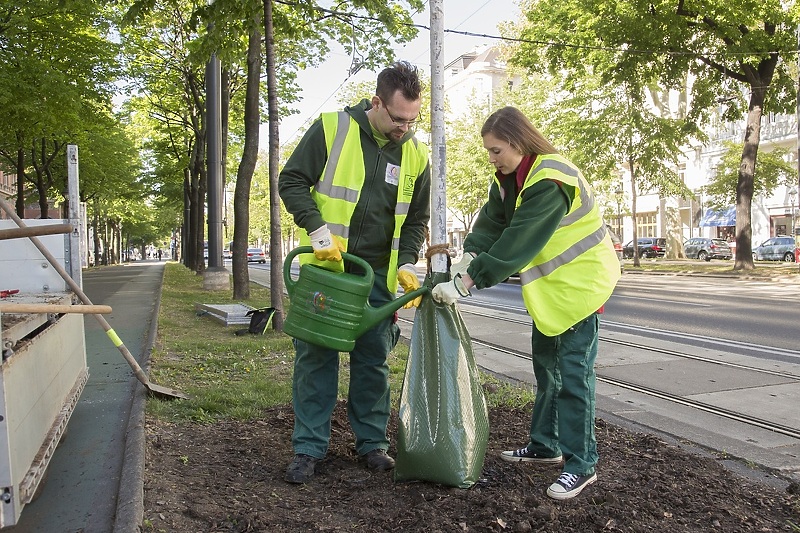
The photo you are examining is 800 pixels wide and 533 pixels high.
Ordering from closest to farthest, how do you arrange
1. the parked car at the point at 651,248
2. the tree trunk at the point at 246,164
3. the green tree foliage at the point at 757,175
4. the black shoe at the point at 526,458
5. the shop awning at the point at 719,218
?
the black shoe at the point at 526,458, the tree trunk at the point at 246,164, the green tree foliage at the point at 757,175, the parked car at the point at 651,248, the shop awning at the point at 719,218

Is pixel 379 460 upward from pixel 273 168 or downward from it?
downward

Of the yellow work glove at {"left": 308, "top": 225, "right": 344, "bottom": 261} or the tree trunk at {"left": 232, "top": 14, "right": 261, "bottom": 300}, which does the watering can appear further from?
the tree trunk at {"left": 232, "top": 14, "right": 261, "bottom": 300}

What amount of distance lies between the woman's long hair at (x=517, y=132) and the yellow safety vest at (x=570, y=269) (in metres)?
0.06

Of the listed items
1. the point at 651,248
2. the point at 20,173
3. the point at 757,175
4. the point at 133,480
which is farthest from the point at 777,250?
the point at 133,480

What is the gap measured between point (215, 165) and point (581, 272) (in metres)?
13.3

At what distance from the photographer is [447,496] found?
3053 millimetres

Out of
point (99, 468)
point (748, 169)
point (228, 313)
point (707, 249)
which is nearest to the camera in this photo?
point (99, 468)

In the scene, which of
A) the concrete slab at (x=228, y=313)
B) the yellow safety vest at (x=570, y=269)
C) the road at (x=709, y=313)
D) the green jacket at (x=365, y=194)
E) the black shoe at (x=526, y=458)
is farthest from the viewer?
the concrete slab at (x=228, y=313)

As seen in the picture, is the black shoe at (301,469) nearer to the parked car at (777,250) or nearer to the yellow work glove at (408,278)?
the yellow work glove at (408,278)

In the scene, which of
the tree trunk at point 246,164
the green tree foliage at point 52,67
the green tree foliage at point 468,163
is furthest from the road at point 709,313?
the green tree foliage at point 468,163

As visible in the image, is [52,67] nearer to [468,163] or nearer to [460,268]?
[460,268]

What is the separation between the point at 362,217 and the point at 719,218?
151 ft

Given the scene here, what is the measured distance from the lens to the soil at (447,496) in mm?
2781

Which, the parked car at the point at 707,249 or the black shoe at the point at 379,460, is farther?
the parked car at the point at 707,249
